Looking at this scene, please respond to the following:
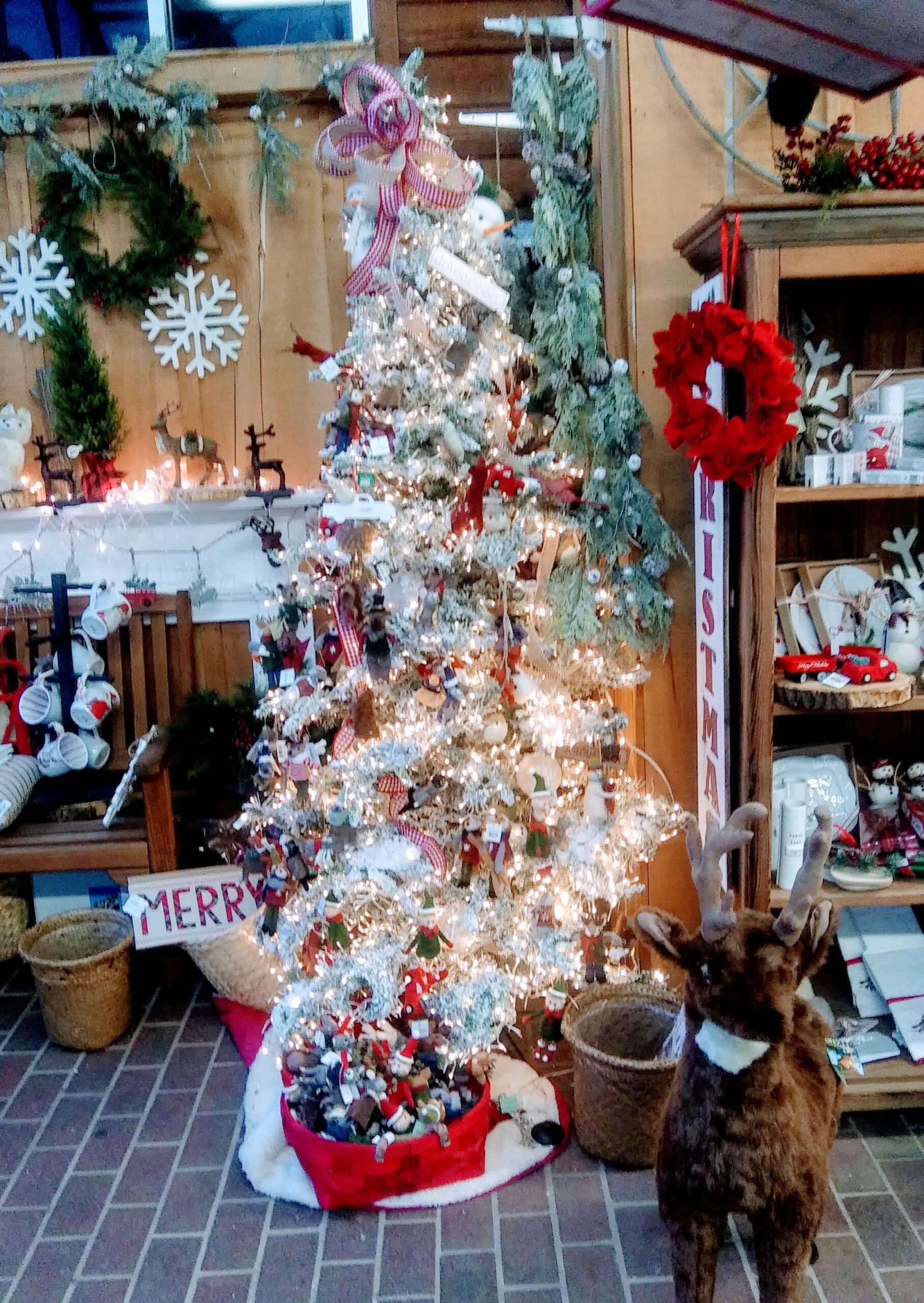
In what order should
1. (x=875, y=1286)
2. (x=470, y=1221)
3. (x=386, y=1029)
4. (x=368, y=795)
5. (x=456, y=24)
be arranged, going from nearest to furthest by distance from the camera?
(x=875, y=1286) < (x=470, y=1221) < (x=368, y=795) < (x=386, y=1029) < (x=456, y=24)

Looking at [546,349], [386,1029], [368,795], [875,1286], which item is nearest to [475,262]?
[546,349]

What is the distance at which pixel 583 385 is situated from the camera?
267 cm

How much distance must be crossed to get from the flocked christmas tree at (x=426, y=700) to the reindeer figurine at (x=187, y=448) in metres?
0.73

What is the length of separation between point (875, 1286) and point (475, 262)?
7.64ft

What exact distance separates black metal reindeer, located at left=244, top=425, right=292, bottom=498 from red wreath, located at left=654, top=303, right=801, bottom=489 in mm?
1352

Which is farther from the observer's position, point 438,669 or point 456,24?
point 456,24

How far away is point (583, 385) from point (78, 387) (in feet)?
5.16

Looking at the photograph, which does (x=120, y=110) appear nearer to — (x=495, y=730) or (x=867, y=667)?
(x=495, y=730)

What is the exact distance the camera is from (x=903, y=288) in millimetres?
2543

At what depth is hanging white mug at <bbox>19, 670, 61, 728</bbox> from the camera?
10.6ft

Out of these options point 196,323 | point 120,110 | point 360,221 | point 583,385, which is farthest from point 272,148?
point 583,385

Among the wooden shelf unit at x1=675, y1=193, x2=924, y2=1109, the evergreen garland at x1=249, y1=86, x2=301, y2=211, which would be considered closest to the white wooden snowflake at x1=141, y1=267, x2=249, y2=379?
the evergreen garland at x1=249, y1=86, x2=301, y2=211

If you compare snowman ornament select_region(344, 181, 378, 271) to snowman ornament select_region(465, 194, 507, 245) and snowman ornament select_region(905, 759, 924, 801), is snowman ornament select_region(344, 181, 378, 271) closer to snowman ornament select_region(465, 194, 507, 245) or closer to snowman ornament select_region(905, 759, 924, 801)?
snowman ornament select_region(465, 194, 507, 245)

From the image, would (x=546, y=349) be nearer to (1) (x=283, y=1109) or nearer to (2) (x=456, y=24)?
(2) (x=456, y=24)
